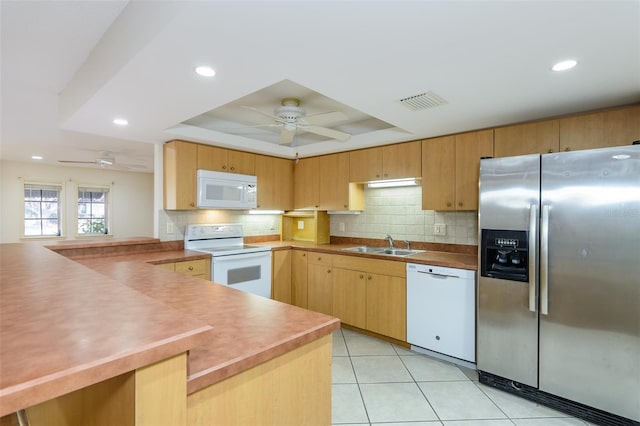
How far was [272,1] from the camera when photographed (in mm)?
1184

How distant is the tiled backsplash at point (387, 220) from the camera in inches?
131

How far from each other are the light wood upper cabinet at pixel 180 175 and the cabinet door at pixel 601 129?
11.2 feet

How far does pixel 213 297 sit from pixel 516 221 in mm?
2118

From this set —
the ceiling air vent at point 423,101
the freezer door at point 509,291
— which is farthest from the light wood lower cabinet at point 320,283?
the ceiling air vent at point 423,101

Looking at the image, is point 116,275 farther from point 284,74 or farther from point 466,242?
point 466,242

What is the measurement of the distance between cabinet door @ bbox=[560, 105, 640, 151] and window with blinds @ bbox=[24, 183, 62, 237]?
26.7 ft

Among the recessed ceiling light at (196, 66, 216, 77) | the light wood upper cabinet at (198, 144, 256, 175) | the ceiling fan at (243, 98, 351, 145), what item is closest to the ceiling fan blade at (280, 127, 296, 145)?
the ceiling fan at (243, 98, 351, 145)

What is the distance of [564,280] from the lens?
82.1 inches

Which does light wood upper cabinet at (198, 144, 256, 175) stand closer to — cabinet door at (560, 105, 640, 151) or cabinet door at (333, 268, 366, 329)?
cabinet door at (333, 268, 366, 329)

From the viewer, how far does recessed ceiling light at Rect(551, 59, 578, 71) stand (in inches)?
65.7

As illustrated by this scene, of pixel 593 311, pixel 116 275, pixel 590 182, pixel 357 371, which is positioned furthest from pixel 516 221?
pixel 116 275

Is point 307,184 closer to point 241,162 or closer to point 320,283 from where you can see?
point 241,162

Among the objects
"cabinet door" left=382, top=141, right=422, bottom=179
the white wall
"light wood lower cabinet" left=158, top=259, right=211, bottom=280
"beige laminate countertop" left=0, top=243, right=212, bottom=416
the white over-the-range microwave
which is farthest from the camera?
the white wall

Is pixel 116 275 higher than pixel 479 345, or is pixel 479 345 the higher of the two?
pixel 116 275
